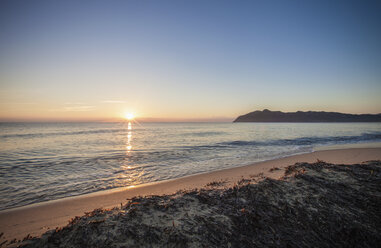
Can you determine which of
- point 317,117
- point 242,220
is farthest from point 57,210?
point 317,117

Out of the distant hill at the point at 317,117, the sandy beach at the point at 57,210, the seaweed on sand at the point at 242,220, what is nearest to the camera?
the seaweed on sand at the point at 242,220

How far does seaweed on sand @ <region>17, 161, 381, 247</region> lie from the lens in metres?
2.48

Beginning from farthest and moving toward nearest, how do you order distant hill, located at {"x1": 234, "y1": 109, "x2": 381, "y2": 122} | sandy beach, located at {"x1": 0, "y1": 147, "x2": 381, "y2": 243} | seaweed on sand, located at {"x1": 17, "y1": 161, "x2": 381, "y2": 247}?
distant hill, located at {"x1": 234, "y1": 109, "x2": 381, "y2": 122}
sandy beach, located at {"x1": 0, "y1": 147, "x2": 381, "y2": 243}
seaweed on sand, located at {"x1": 17, "y1": 161, "x2": 381, "y2": 247}

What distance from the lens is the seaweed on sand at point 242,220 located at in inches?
97.6

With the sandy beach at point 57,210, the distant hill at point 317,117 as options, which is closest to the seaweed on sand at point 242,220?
the sandy beach at point 57,210

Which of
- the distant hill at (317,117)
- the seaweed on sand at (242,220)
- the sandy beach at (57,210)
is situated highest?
the distant hill at (317,117)

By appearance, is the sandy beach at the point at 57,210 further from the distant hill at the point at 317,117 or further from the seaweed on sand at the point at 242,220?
the distant hill at the point at 317,117

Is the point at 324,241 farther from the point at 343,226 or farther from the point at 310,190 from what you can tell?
the point at 310,190

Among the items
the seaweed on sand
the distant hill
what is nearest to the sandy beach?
the seaweed on sand

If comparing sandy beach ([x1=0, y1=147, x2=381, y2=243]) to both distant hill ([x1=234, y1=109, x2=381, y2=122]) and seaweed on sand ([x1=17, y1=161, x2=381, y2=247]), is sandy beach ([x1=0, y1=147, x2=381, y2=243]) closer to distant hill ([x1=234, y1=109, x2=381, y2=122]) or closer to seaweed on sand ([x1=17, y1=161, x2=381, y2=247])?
seaweed on sand ([x1=17, y1=161, x2=381, y2=247])

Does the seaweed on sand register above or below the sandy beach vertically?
above

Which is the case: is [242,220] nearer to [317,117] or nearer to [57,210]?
[57,210]

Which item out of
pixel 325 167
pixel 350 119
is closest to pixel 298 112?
pixel 350 119

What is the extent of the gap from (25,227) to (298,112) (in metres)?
211
